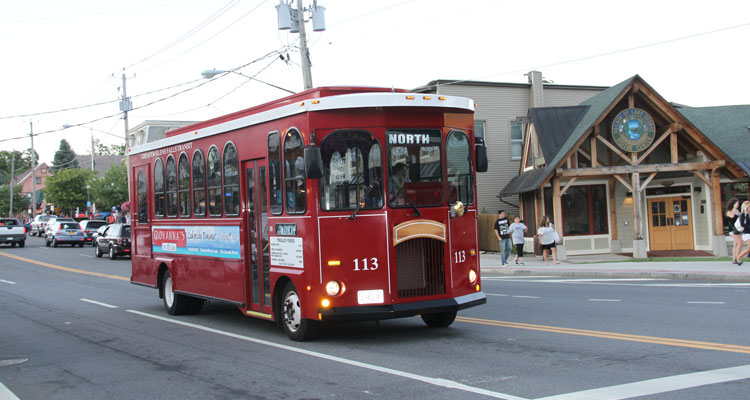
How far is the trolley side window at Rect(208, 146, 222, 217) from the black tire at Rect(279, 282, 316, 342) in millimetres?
2440

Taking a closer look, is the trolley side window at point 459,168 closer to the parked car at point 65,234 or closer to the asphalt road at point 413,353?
the asphalt road at point 413,353

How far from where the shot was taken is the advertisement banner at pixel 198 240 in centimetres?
1093

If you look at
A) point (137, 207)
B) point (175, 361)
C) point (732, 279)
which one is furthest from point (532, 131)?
point (175, 361)

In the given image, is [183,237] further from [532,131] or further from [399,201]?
[532,131]

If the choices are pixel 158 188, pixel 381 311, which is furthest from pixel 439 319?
pixel 158 188

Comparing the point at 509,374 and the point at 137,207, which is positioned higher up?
the point at 137,207

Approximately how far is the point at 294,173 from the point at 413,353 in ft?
9.21

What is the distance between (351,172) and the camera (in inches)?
352

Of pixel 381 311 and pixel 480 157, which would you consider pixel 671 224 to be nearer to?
pixel 480 157

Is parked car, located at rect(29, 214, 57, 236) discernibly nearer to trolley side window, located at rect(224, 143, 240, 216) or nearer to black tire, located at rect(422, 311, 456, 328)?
trolley side window, located at rect(224, 143, 240, 216)

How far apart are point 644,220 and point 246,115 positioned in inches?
839

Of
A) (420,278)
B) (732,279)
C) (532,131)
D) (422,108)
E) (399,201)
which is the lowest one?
(732,279)

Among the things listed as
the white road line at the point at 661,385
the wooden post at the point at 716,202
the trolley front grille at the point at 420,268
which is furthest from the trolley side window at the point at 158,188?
the wooden post at the point at 716,202

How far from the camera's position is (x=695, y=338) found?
867 cm
